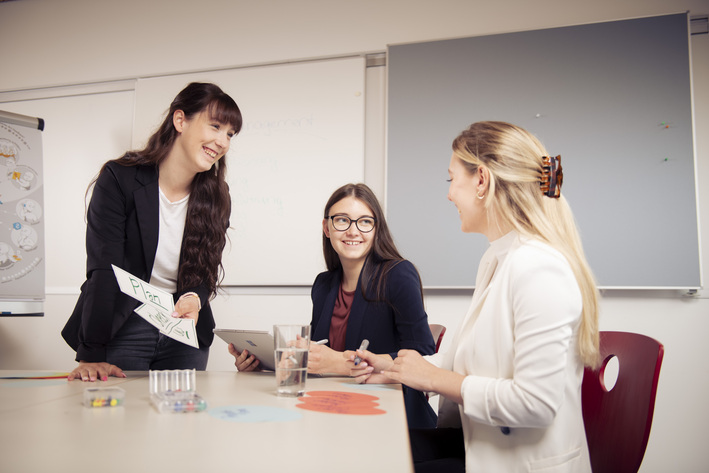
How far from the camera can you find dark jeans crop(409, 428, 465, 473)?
3.88 feet

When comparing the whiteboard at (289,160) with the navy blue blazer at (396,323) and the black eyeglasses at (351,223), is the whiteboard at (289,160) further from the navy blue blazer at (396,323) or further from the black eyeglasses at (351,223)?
the navy blue blazer at (396,323)

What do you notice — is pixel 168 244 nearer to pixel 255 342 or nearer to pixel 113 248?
pixel 113 248

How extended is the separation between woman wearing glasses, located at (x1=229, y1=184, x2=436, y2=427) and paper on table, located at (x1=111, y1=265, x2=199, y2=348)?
225 millimetres

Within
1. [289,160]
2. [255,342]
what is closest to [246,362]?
[255,342]

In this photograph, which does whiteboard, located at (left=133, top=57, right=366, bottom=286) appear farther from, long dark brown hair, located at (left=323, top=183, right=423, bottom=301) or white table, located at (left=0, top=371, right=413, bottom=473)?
white table, located at (left=0, top=371, right=413, bottom=473)

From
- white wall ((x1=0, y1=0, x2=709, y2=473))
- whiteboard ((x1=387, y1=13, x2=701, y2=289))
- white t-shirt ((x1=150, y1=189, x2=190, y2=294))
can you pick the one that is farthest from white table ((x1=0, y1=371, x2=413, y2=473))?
white wall ((x1=0, y1=0, x2=709, y2=473))

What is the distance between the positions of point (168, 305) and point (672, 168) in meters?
2.21

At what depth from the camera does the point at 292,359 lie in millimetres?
991

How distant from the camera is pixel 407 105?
2.66m

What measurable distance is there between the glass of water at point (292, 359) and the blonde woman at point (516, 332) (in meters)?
0.20

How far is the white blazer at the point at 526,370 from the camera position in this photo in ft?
2.86

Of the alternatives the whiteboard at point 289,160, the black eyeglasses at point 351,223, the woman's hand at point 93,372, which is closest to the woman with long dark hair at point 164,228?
the woman's hand at point 93,372

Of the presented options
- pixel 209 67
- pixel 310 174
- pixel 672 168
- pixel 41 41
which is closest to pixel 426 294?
pixel 310 174

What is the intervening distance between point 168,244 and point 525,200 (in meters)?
1.16
